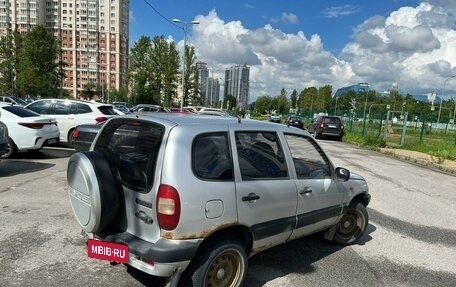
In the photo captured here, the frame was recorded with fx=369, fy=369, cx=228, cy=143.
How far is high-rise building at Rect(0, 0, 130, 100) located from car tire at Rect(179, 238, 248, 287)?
95.9 metres

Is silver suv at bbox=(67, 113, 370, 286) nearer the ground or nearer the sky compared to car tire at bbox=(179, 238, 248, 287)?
nearer the sky

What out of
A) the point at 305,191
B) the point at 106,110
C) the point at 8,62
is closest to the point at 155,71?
the point at 8,62

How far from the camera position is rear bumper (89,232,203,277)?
283cm

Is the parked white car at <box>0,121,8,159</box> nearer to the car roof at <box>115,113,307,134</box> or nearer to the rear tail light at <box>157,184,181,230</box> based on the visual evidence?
the car roof at <box>115,113,307,134</box>

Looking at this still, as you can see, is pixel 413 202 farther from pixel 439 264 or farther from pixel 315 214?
pixel 315 214

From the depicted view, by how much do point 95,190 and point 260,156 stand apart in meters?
1.55

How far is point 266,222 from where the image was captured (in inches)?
137

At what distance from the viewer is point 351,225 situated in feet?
16.3

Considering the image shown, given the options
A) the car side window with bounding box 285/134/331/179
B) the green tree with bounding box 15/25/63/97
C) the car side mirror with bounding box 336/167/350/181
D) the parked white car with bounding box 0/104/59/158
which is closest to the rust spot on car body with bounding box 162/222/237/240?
the car side window with bounding box 285/134/331/179

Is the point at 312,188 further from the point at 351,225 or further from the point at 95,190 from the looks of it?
the point at 95,190

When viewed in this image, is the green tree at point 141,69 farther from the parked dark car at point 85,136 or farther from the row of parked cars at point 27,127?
the parked dark car at point 85,136

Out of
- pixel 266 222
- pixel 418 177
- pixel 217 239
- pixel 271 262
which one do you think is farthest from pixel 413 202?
pixel 217 239

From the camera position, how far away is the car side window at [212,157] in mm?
3031

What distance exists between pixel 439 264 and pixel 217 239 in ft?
10.1
